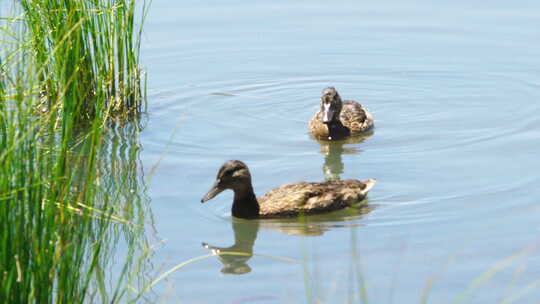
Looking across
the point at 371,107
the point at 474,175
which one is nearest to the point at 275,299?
the point at 474,175

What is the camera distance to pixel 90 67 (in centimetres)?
1016

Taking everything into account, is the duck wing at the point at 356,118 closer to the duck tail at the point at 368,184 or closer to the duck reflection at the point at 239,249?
the duck tail at the point at 368,184

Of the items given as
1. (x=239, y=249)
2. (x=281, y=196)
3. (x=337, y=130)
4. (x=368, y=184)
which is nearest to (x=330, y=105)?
(x=337, y=130)

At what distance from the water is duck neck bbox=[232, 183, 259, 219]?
144 millimetres

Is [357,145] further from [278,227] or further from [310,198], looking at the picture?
[278,227]

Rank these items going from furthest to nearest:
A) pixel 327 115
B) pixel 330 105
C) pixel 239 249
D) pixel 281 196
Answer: pixel 330 105 < pixel 327 115 < pixel 281 196 < pixel 239 249

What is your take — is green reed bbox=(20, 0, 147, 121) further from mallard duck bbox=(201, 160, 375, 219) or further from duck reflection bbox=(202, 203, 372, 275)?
duck reflection bbox=(202, 203, 372, 275)

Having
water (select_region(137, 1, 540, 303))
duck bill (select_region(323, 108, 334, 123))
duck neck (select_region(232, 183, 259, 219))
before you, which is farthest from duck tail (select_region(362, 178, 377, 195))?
duck bill (select_region(323, 108, 334, 123))

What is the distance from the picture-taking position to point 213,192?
884 cm

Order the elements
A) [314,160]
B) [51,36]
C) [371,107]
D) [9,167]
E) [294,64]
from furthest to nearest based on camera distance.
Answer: [294,64]
[371,107]
[314,160]
[51,36]
[9,167]

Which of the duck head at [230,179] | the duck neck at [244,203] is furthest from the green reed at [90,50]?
the duck neck at [244,203]

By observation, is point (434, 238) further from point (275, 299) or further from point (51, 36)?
point (51, 36)

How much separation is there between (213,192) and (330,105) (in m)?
3.03

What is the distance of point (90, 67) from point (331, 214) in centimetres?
292
